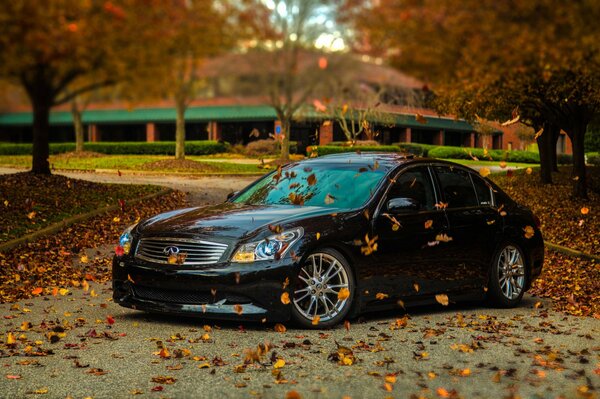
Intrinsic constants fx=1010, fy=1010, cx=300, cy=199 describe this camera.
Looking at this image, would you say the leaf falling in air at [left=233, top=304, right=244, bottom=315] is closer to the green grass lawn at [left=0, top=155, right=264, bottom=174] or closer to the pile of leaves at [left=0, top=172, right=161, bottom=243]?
the pile of leaves at [left=0, top=172, right=161, bottom=243]

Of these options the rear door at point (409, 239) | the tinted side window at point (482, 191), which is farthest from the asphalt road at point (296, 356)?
the tinted side window at point (482, 191)

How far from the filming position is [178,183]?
1172 inches

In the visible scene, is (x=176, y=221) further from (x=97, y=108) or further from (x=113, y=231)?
(x=113, y=231)

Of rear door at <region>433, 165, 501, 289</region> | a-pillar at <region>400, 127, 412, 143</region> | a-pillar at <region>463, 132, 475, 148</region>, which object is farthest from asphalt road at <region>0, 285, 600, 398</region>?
a-pillar at <region>463, 132, 475, 148</region>

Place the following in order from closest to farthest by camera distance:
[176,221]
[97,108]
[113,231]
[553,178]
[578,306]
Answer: [97,108], [176,221], [578,306], [113,231], [553,178]

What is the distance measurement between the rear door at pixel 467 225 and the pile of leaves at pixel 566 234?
1045 millimetres

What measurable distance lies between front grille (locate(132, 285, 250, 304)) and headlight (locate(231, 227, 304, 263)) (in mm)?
333

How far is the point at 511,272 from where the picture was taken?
37.3 ft

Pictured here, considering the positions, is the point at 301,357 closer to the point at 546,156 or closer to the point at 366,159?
the point at 366,159

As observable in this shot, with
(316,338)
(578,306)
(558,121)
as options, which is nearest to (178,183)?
(558,121)

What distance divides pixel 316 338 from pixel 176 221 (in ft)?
6.05

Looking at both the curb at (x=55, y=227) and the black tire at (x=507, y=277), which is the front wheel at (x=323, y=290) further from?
the curb at (x=55, y=227)

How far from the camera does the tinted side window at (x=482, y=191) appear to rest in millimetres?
11320

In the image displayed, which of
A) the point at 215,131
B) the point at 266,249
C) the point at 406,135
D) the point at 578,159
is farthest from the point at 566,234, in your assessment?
the point at 406,135
